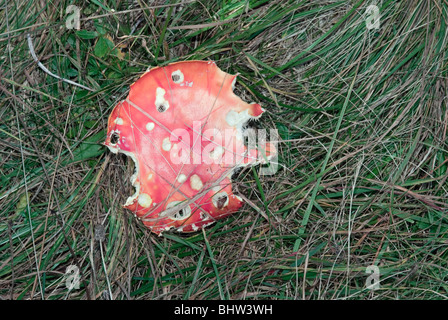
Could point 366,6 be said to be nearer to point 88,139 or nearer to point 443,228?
point 443,228

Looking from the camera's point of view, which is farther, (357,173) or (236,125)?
(357,173)

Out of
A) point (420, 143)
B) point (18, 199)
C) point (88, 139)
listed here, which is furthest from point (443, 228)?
point (18, 199)
